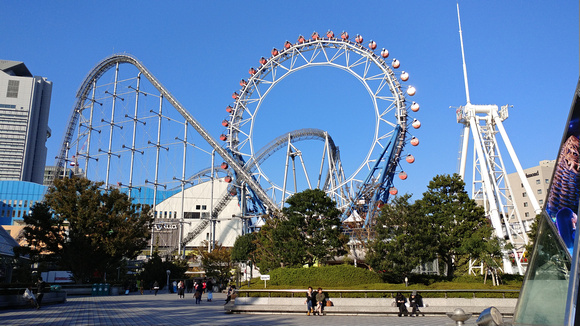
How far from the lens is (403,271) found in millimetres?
27750

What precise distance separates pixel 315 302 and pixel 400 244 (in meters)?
8.74

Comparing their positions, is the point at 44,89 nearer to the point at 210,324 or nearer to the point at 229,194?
the point at 229,194

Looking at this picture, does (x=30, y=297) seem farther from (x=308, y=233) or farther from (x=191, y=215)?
(x=191, y=215)

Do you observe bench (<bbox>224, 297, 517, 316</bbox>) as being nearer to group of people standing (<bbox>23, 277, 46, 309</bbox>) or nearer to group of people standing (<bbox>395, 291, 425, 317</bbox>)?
group of people standing (<bbox>395, 291, 425, 317</bbox>)

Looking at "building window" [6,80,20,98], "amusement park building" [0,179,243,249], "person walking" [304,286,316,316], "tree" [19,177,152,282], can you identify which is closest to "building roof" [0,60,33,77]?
"building window" [6,80,20,98]

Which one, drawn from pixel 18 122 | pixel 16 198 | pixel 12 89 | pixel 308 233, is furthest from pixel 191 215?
pixel 12 89

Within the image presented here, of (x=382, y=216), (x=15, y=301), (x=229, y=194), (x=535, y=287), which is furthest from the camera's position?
(x=229, y=194)

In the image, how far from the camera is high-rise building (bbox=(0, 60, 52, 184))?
415 feet

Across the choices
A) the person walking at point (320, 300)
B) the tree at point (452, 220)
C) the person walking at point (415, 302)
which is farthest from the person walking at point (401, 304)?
the tree at point (452, 220)

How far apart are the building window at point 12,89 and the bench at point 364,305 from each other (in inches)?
5122

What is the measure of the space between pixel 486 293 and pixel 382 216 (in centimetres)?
954


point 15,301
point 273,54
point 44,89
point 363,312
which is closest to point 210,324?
point 363,312

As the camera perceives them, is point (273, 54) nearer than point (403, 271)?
No

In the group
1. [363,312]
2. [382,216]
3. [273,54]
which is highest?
[273,54]
